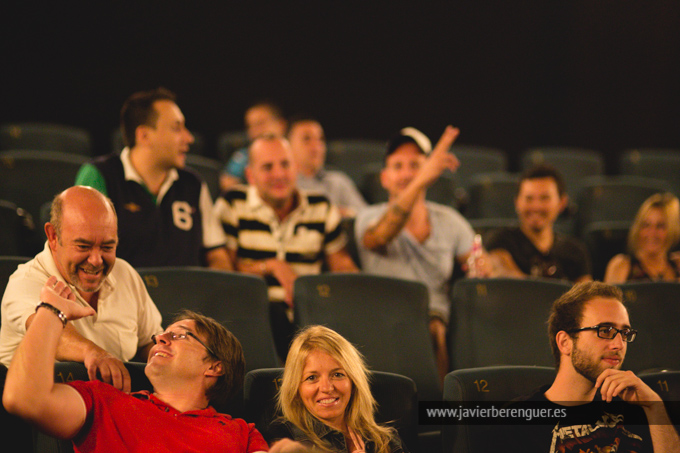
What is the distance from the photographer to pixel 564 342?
6.01 ft

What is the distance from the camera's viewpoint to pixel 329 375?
69.3 inches

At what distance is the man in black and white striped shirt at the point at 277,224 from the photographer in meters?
2.90

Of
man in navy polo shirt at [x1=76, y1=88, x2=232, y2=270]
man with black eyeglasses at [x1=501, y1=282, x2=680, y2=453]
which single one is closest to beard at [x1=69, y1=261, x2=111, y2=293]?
man in navy polo shirt at [x1=76, y1=88, x2=232, y2=270]

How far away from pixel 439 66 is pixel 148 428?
4.63 metres

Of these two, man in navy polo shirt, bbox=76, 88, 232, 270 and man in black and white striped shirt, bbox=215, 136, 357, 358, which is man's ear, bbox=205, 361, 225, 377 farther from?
man in black and white striped shirt, bbox=215, 136, 357, 358

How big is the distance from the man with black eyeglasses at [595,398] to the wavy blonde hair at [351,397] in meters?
0.35

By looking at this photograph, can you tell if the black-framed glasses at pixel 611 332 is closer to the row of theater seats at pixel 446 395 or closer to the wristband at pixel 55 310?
the row of theater seats at pixel 446 395

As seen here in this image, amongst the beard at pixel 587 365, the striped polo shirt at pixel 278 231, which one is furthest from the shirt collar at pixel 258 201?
the beard at pixel 587 365

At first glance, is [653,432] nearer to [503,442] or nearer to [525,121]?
[503,442]

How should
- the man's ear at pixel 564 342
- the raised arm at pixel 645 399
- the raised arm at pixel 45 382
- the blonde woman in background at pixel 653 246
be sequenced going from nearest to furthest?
the raised arm at pixel 45 382 → the raised arm at pixel 645 399 → the man's ear at pixel 564 342 → the blonde woman in background at pixel 653 246

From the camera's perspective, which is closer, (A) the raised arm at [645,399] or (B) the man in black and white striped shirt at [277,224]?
(A) the raised arm at [645,399]

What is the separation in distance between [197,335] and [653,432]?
1.13 metres

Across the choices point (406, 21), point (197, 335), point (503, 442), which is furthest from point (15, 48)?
point (503, 442)

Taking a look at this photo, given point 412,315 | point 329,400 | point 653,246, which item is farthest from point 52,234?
point 653,246
